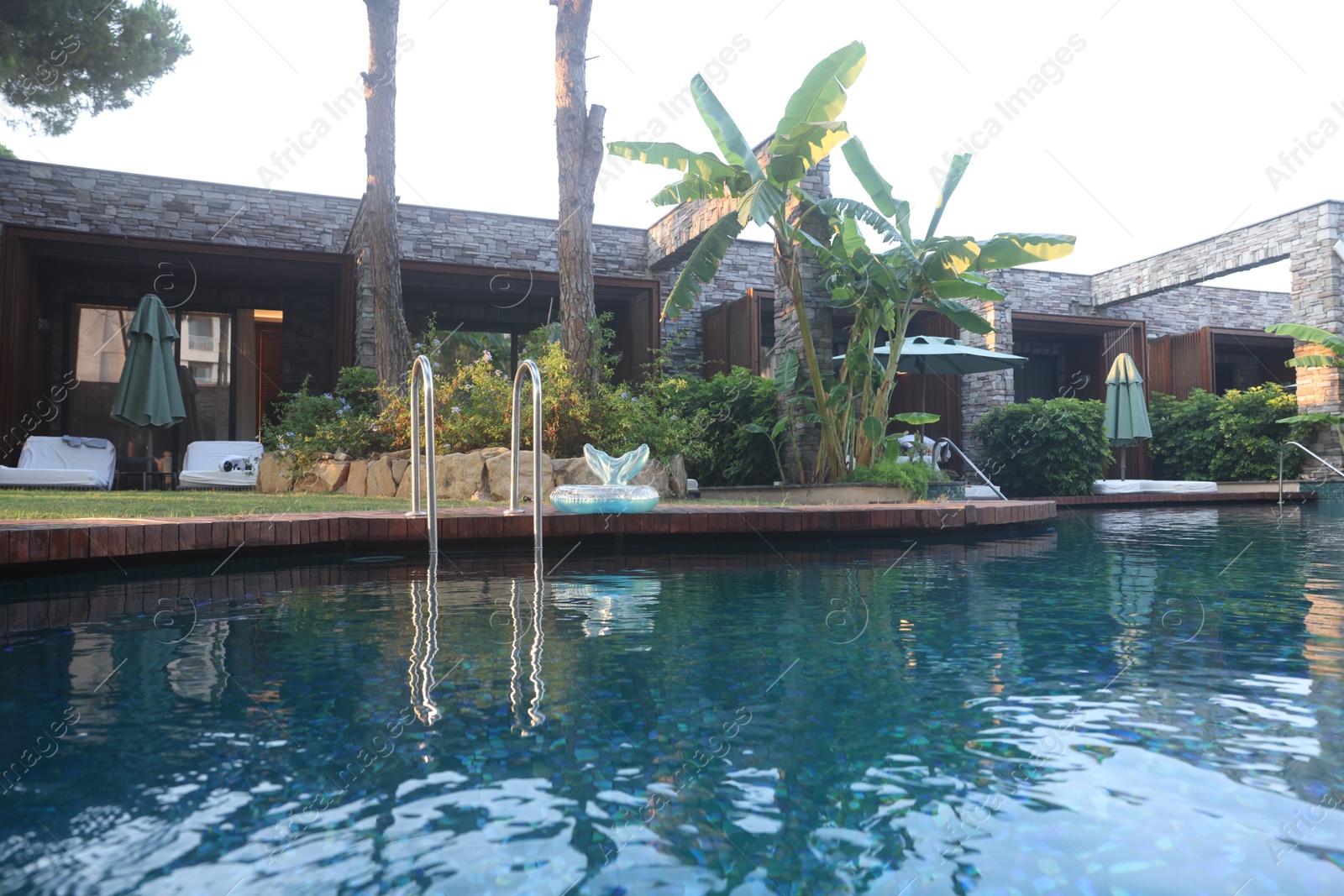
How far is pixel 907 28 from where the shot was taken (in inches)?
313

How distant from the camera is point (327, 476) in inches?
364

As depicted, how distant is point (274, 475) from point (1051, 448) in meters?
10.8

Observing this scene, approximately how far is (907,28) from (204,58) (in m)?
10.6

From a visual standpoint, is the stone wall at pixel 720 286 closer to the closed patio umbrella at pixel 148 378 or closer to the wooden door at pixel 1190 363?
the closed patio umbrella at pixel 148 378

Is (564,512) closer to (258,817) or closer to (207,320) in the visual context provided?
(258,817)

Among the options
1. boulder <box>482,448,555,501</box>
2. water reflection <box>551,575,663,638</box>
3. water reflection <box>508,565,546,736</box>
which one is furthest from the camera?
boulder <box>482,448,555,501</box>

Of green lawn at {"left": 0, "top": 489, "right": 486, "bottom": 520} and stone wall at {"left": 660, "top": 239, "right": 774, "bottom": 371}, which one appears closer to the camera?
green lawn at {"left": 0, "top": 489, "right": 486, "bottom": 520}

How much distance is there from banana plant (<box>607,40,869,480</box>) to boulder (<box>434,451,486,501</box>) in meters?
2.54

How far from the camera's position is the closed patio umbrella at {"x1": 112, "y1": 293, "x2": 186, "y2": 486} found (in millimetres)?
10430

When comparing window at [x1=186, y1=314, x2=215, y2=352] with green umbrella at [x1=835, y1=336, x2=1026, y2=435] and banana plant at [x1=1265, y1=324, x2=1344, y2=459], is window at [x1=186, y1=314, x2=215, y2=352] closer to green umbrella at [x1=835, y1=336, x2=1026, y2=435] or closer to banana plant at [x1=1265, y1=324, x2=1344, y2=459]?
green umbrella at [x1=835, y1=336, x2=1026, y2=435]

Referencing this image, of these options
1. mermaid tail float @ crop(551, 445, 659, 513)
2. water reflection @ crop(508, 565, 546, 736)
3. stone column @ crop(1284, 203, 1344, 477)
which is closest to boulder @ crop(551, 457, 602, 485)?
mermaid tail float @ crop(551, 445, 659, 513)

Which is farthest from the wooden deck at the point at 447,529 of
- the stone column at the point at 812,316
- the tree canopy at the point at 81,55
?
the tree canopy at the point at 81,55

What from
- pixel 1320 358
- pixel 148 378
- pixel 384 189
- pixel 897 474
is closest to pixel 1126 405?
pixel 1320 358

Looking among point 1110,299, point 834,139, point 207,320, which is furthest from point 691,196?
point 1110,299
